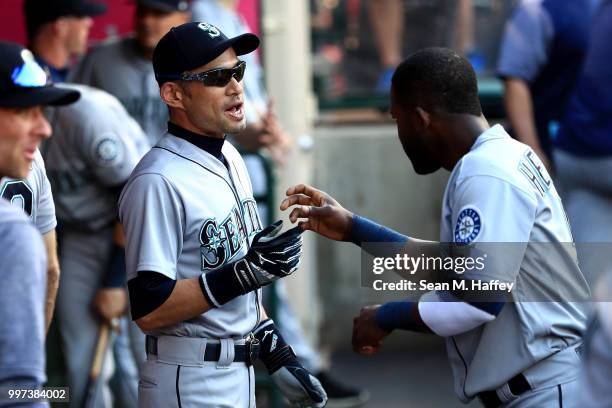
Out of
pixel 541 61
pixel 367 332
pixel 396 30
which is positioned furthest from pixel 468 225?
pixel 396 30

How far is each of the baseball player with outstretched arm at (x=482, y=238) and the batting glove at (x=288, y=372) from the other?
0.68 ft

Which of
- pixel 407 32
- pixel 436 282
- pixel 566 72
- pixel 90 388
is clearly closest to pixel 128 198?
pixel 436 282

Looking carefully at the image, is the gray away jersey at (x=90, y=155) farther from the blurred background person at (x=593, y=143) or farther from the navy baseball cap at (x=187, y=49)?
the blurred background person at (x=593, y=143)

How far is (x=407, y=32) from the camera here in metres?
8.31

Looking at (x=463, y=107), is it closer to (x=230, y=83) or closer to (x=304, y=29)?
(x=230, y=83)

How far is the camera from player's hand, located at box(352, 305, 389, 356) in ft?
11.8

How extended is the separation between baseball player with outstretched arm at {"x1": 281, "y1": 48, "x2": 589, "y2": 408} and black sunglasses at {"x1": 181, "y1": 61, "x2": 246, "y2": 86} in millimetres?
412

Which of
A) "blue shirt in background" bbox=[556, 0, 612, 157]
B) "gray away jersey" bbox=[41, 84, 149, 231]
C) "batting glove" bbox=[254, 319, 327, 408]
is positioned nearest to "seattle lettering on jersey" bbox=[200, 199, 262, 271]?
"batting glove" bbox=[254, 319, 327, 408]

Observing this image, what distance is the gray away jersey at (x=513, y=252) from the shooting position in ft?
11.0

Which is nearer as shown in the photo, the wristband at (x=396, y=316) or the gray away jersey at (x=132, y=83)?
the wristband at (x=396, y=316)

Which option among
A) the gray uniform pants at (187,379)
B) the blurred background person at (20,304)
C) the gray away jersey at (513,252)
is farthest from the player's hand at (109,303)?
the blurred background person at (20,304)

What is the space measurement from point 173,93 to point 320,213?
1.94ft

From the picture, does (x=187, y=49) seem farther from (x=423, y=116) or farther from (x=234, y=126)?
(x=423, y=116)

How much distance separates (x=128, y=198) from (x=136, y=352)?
2.15m
